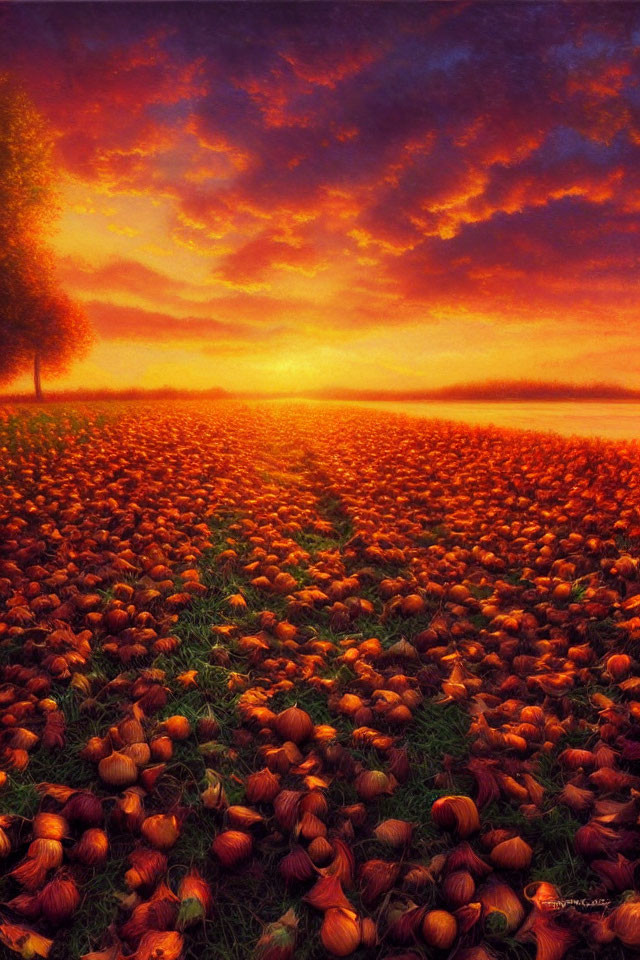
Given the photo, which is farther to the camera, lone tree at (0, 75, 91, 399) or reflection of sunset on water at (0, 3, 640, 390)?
lone tree at (0, 75, 91, 399)

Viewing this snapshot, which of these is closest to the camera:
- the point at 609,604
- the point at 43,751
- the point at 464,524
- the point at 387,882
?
the point at 387,882

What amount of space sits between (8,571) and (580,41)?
4474 mm

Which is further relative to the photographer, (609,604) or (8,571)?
(8,571)

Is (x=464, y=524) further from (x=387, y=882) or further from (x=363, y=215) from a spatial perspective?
(x=387, y=882)

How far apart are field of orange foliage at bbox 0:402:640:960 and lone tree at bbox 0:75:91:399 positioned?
99 centimetres

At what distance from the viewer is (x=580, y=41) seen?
3730 millimetres

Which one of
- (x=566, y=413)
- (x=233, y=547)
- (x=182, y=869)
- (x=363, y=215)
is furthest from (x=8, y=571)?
(x=566, y=413)

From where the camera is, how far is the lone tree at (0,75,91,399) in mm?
4027

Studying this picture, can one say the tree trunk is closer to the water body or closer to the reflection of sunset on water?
the reflection of sunset on water
